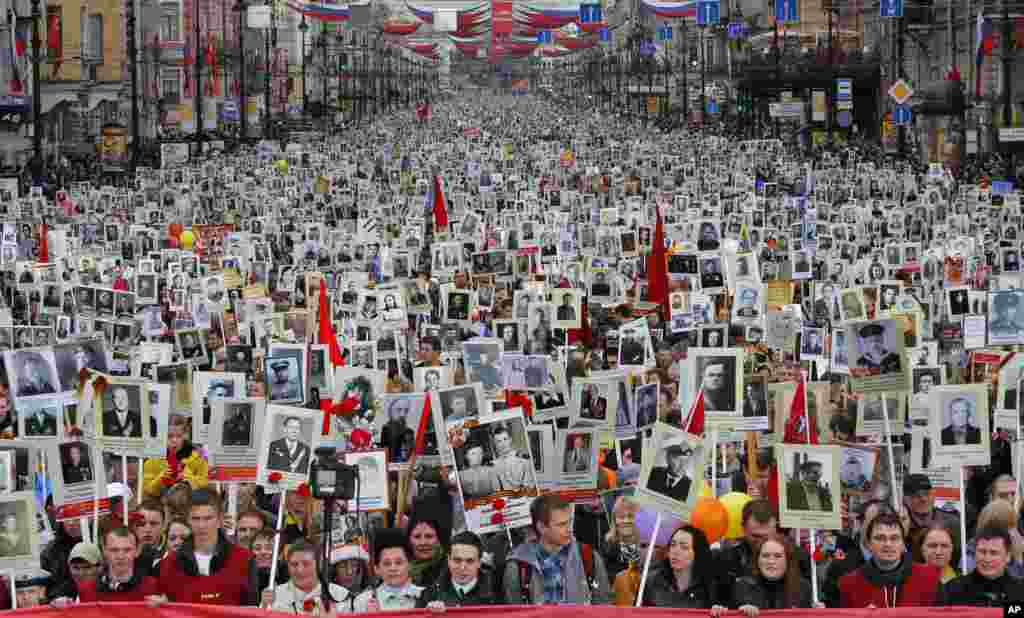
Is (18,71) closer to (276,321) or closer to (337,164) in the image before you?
(337,164)

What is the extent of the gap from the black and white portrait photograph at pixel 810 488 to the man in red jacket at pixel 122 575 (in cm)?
317

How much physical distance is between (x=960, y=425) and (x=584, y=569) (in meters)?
2.72

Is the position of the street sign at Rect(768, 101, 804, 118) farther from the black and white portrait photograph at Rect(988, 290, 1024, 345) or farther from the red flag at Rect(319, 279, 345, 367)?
the red flag at Rect(319, 279, 345, 367)

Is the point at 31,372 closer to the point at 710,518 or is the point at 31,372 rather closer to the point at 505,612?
the point at 710,518

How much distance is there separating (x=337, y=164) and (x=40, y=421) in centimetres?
4434

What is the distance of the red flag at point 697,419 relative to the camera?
10.9m

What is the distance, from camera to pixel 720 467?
13055 millimetres

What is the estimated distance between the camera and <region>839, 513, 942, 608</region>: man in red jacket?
9094 mm

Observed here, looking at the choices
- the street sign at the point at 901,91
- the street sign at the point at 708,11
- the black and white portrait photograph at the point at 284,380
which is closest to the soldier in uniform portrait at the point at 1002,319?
the black and white portrait photograph at the point at 284,380

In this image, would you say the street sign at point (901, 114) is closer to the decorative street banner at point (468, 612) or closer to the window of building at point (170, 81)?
the window of building at point (170, 81)

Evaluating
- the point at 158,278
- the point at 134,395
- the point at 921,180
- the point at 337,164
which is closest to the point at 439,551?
the point at 134,395

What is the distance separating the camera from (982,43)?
54.9 meters

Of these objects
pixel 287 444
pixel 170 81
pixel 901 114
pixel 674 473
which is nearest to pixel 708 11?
pixel 901 114

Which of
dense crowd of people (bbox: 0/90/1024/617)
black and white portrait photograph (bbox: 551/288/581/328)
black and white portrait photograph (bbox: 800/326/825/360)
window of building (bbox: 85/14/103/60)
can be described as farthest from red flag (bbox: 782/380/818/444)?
window of building (bbox: 85/14/103/60)
